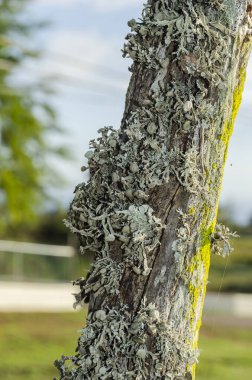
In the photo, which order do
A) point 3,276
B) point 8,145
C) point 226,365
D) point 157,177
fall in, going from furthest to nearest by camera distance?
Answer: point 8,145
point 3,276
point 226,365
point 157,177

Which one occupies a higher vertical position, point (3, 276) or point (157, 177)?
point (3, 276)

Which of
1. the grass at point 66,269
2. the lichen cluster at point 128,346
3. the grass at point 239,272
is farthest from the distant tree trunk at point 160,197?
the grass at point 66,269

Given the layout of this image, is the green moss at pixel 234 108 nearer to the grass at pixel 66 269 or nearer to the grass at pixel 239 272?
the grass at pixel 239 272

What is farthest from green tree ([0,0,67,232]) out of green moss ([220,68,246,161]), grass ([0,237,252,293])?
green moss ([220,68,246,161])

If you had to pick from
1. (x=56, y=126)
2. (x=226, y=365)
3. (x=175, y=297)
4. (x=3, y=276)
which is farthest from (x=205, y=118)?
(x=56, y=126)

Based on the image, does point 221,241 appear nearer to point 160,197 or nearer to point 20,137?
point 160,197

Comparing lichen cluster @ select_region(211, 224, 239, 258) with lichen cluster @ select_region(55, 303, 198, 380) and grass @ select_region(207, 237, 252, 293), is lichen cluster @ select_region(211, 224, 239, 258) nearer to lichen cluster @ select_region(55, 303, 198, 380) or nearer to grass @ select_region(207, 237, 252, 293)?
lichen cluster @ select_region(55, 303, 198, 380)

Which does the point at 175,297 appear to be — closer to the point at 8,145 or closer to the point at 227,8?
the point at 227,8
